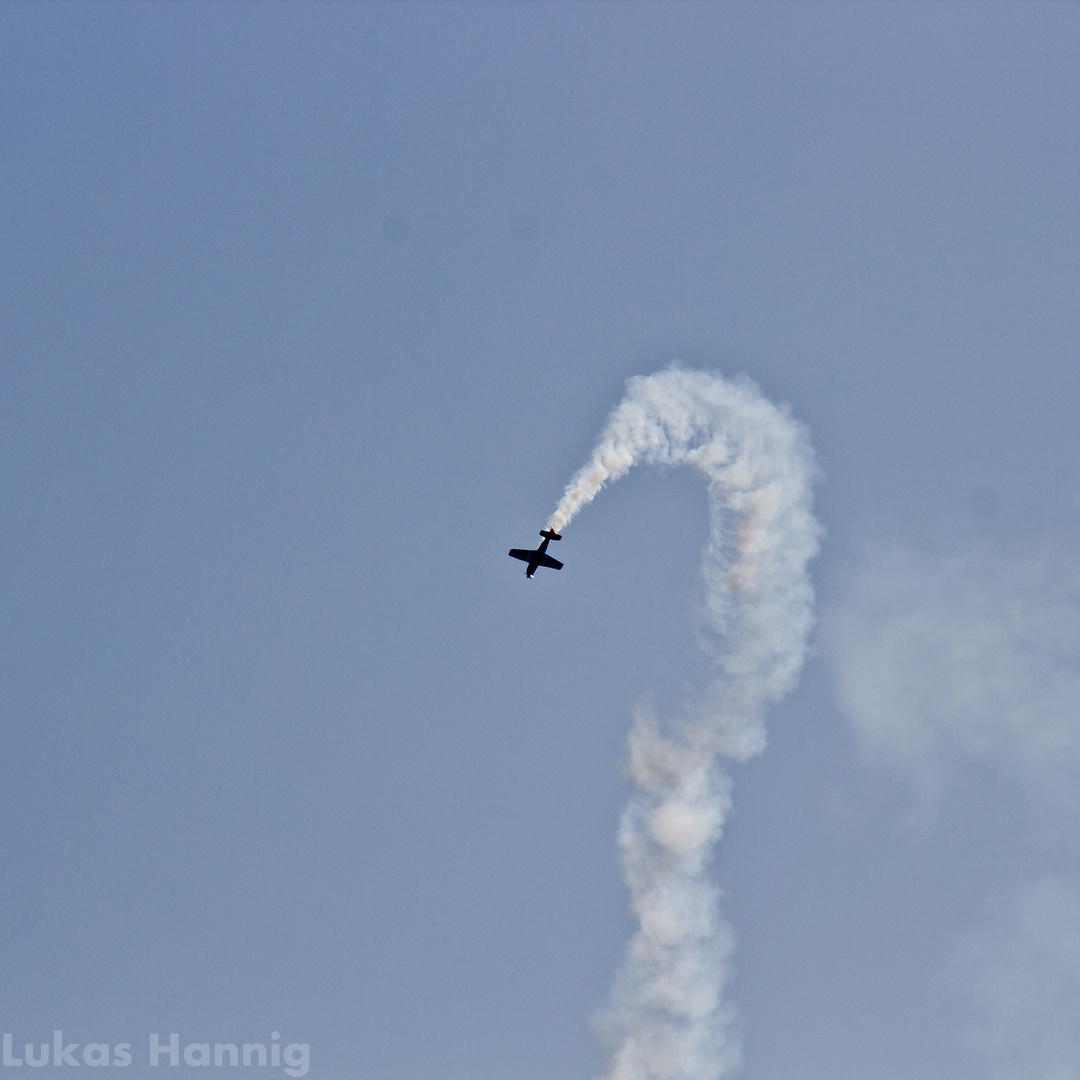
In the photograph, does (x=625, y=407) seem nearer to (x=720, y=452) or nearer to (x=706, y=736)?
(x=720, y=452)

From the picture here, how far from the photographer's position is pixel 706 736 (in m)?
174

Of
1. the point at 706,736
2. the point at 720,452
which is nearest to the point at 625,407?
the point at 720,452

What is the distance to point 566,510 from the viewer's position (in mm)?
173750

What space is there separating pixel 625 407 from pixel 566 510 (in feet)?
22.9

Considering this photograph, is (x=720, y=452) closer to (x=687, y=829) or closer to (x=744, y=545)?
(x=744, y=545)

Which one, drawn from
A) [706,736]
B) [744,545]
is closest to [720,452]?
[744,545]

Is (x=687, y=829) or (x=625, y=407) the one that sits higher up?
(x=625, y=407)

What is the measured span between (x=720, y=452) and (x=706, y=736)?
16500 mm

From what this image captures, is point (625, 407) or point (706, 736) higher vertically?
point (625, 407)

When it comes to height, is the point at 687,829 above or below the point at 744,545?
below

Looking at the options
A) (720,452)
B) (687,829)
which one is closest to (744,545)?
(720,452)

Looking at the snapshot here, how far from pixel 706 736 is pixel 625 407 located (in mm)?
19700

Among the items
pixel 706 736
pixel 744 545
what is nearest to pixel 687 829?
pixel 706 736

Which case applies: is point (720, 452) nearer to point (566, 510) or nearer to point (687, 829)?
point (566, 510)
